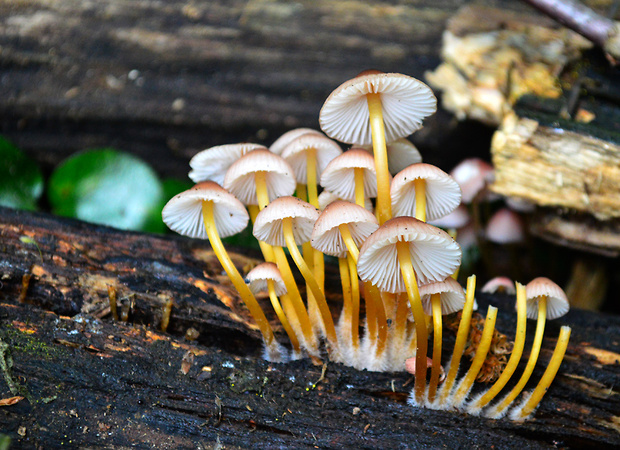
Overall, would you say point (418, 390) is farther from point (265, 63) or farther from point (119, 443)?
point (265, 63)

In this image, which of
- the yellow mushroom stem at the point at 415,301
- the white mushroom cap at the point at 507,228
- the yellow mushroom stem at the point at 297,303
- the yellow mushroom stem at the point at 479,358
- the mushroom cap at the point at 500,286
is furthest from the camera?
the white mushroom cap at the point at 507,228

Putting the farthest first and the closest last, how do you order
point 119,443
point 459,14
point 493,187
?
point 459,14
point 493,187
point 119,443

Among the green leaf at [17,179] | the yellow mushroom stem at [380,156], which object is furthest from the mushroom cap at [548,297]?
the green leaf at [17,179]

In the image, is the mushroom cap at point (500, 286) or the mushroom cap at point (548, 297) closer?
the mushroom cap at point (548, 297)

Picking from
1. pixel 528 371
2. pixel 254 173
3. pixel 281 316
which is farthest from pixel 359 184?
pixel 528 371

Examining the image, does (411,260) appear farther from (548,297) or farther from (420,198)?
(548,297)

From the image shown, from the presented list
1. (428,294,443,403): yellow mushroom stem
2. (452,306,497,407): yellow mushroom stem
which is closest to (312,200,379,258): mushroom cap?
(428,294,443,403): yellow mushroom stem

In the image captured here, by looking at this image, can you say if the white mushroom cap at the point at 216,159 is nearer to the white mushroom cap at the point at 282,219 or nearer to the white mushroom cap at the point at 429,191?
the white mushroom cap at the point at 282,219

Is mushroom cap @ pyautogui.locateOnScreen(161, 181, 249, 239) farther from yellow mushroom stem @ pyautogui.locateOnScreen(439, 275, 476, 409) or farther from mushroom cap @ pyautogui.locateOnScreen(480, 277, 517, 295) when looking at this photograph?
mushroom cap @ pyautogui.locateOnScreen(480, 277, 517, 295)

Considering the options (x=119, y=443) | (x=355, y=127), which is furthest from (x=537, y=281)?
(x=119, y=443)
